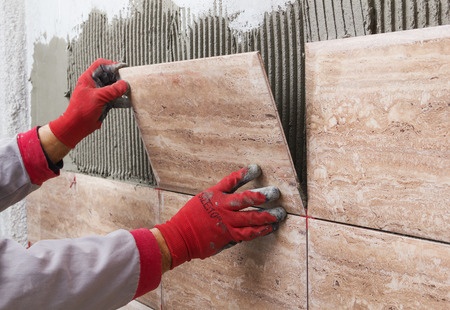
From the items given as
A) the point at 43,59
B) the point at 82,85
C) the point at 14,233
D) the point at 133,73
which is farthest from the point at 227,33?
the point at 14,233

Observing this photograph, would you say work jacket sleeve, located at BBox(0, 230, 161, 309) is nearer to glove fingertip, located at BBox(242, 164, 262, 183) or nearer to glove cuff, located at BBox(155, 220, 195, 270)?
glove cuff, located at BBox(155, 220, 195, 270)

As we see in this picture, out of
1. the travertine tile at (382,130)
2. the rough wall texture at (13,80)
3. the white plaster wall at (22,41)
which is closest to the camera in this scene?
the travertine tile at (382,130)

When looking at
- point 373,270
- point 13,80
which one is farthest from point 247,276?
point 13,80

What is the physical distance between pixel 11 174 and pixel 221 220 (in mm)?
757

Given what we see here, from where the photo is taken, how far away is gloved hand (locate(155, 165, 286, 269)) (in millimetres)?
1244

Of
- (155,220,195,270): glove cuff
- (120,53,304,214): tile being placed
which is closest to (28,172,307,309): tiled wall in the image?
(120,53,304,214): tile being placed

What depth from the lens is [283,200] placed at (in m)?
1.26

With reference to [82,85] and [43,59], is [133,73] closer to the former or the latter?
[82,85]

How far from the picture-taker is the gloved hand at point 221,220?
124 cm

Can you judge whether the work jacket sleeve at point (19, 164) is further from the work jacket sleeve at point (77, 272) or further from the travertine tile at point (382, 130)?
the travertine tile at point (382, 130)

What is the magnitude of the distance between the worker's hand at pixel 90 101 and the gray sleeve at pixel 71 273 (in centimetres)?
47

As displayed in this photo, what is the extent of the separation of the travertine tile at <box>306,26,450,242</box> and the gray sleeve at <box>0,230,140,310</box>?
20.1 inches

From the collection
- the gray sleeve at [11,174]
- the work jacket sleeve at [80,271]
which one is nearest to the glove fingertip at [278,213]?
the work jacket sleeve at [80,271]

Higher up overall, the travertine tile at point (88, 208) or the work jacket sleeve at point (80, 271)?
the work jacket sleeve at point (80, 271)
